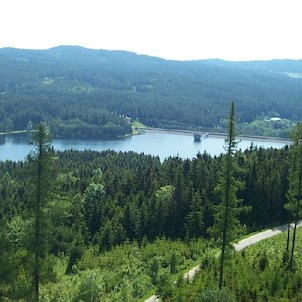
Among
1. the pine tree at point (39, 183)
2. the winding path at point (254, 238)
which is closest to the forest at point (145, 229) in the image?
the pine tree at point (39, 183)

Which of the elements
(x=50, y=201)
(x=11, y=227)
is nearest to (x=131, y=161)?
(x=11, y=227)

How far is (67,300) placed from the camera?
4375cm

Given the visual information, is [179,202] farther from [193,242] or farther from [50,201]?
[50,201]

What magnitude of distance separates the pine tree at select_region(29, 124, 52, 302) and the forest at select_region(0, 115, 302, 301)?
0.21 feet

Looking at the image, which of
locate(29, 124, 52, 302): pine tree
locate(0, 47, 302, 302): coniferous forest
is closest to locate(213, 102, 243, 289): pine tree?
locate(0, 47, 302, 302): coniferous forest

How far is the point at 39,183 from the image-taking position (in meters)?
33.5

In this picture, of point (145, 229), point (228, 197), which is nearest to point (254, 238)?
point (145, 229)

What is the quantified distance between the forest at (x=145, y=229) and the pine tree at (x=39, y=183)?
7 centimetres

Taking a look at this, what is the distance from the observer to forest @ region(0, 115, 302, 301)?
113ft

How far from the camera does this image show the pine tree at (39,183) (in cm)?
3300

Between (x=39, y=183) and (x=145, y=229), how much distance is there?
46.5 metres

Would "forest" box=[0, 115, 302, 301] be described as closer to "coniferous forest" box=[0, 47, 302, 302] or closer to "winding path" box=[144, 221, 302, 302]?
"coniferous forest" box=[0, 47, 302, 302]

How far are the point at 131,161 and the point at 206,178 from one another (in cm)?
8782

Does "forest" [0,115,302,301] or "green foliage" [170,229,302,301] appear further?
"green foliage" [170,229,302,301]
